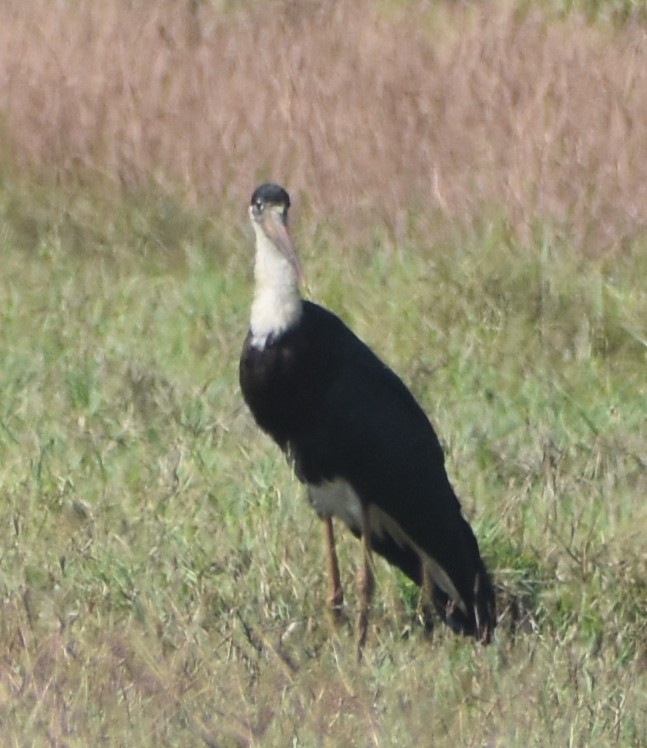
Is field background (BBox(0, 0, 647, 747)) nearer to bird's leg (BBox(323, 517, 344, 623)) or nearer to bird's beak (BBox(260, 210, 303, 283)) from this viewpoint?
bird's leg (BBox(323, 517, 344, 623))

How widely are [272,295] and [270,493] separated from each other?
471mm

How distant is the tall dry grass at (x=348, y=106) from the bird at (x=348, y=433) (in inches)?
70.1

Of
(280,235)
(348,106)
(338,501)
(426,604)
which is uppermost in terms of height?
(280,235)

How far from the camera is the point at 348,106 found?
6711mm

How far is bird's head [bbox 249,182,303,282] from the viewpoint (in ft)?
14.9

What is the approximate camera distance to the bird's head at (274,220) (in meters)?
4.53

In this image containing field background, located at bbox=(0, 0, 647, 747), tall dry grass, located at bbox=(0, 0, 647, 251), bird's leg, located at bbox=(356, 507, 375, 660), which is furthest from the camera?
tall dry grass, located at bbox=(0, 0, 647, 251)

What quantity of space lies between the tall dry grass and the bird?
178 cm

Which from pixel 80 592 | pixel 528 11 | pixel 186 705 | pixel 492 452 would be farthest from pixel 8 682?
pixel 528 11

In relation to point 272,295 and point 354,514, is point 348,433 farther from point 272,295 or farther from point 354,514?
point 272,295

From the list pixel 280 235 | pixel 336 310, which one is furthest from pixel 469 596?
pixel 336 310

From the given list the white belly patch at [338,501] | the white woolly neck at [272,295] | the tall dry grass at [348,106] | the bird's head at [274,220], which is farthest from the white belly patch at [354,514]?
the tall dry grass at [348,106]

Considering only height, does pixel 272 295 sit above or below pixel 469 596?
above

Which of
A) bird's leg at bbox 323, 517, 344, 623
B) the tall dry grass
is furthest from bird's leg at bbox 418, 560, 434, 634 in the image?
the tall dry grass
